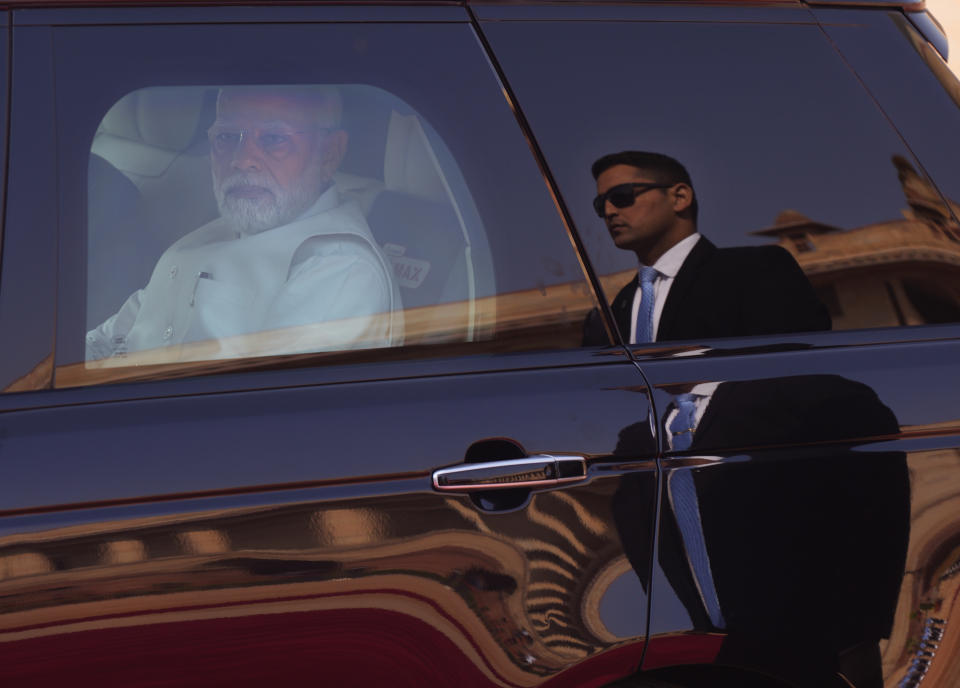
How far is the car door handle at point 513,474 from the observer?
4.87ft

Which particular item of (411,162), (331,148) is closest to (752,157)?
(411,162)

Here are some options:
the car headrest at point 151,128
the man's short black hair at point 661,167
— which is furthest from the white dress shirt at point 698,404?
the car headrest at point 151,128

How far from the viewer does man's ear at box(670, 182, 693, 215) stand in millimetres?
1788

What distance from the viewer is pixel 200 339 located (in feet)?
5.37

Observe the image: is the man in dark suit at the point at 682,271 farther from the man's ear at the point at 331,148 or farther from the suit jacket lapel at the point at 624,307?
the man's ear at the point at 331,148

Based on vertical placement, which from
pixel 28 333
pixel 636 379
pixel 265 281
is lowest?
pixel 636 379

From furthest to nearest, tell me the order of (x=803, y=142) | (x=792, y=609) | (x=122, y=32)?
(x=803, y=142) → (x=122, y=32) → (x=792, y=609)

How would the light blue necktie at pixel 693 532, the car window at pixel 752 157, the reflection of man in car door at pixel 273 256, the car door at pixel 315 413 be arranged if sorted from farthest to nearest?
the car window at pixel 752 157 < the reflection of man in car door at pixel 273 256 < the light blue necktie at pixel 693 532 < the car door at pixel 315 413

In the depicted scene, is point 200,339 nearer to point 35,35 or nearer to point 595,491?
point 35,35

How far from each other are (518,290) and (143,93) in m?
0.70

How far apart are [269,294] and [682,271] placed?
69 cm

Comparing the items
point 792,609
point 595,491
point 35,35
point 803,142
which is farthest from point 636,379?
point 35,35

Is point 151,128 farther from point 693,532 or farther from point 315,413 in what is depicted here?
point 693,532

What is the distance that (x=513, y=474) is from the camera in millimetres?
1506
